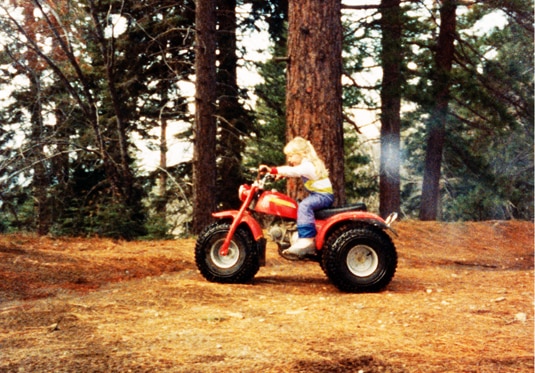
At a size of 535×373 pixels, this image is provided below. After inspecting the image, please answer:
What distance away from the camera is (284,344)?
3.86 meters

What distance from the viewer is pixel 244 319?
4.66 metres

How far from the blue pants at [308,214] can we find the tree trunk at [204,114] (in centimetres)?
607

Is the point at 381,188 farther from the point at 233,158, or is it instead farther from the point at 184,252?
the point at 184,252

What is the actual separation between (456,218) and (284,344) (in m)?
28.8

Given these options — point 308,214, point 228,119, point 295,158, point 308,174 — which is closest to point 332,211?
point 308,214

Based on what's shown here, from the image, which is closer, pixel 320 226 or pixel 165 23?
pixel 320 226

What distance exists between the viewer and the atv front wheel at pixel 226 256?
638 centimetres

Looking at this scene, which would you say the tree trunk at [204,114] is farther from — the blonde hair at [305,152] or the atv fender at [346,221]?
the atv fender at [346,221]

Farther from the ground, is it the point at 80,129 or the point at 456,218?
the point at 80,129

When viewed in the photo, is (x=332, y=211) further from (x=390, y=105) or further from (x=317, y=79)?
(x=390, y=105)

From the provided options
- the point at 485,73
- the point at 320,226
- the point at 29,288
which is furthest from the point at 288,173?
the point at 485,73

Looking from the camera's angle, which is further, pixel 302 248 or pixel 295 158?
pixel 295 158

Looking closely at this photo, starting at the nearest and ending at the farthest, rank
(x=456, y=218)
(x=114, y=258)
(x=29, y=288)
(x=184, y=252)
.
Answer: (x=29, y=288) < (x=114, y=258) < (x=184, y=252) < (x=456, y=218)

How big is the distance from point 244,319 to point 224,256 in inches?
72.3
